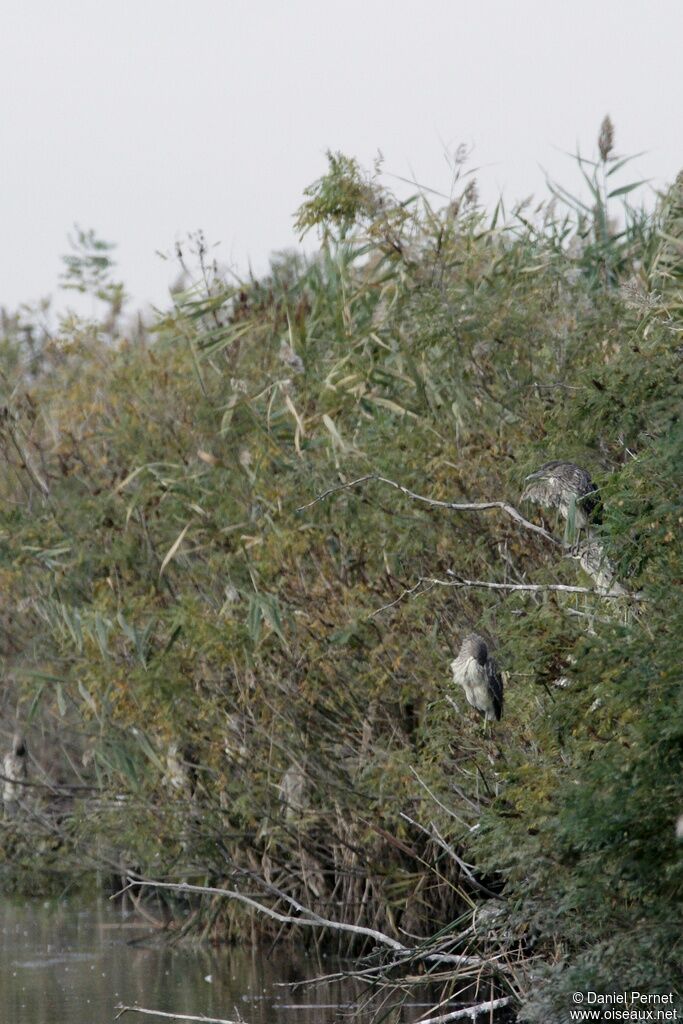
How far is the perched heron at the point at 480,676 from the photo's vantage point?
22.1 feet

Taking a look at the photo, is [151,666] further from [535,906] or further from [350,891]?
[535,906]

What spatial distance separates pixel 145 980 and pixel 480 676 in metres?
3.88

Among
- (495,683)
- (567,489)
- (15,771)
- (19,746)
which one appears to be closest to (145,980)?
(15,771)

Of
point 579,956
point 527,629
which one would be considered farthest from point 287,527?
point 579,956

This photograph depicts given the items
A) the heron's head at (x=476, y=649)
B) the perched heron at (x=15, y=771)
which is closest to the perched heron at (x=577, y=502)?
the heron's head at (x=476, y=649)

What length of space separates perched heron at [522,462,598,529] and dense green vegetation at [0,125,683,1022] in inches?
11.0

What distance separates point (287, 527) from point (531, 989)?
3.36 metres

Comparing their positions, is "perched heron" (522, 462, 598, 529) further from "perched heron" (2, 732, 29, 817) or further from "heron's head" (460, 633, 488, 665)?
"perched heron" (2, 732, 29, 817)

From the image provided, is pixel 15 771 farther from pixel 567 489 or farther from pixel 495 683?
pixel 567 489

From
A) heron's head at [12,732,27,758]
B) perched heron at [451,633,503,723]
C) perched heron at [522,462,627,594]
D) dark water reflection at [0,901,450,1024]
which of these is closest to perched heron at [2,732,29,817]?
heron's head at [12,732,27,758]

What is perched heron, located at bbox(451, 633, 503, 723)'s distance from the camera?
6723 millimetres

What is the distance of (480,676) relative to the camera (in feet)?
22.1

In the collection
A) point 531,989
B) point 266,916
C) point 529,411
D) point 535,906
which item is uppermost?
point 529,411

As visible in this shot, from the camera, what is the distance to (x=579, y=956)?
613cm
